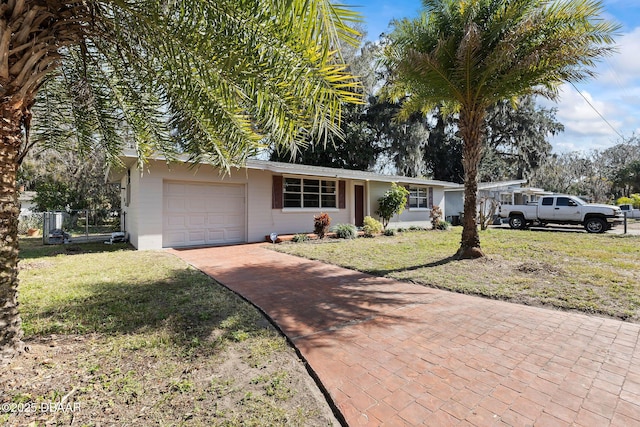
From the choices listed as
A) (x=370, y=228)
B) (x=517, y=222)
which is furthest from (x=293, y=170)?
(x=517, y=222)

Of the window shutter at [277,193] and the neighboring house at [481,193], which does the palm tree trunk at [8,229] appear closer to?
the window shutter at [277,193]

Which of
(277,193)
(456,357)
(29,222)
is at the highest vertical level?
(277,193)

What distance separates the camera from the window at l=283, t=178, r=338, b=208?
13.3 m

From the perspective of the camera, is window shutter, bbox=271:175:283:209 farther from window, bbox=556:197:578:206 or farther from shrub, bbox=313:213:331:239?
window, bbox=556:197:578:206

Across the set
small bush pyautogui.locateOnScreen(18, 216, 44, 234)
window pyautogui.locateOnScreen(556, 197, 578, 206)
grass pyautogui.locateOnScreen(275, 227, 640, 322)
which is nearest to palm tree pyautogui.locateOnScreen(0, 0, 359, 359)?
grass pyautogui.locateOnScreen(275, 227, 640, 322)

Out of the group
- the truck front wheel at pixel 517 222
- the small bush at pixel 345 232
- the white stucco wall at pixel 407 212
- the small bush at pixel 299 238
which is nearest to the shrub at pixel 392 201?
the white stucco wall at pixel 407 212

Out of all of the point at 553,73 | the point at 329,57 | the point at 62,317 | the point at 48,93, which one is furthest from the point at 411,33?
the point at 62,317

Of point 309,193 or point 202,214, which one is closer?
point 202,214

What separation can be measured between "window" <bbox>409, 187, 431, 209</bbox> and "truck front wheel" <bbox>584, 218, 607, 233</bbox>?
25.5 ft

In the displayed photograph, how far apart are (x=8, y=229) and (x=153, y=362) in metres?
1.82

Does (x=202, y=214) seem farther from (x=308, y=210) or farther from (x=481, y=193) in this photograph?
(x=481, y=193)

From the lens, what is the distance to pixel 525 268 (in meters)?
7.05

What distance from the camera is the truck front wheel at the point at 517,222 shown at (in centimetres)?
1753

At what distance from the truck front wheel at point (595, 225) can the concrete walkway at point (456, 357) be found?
1454 cm
